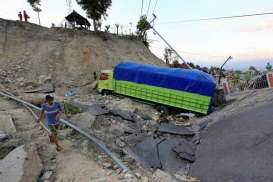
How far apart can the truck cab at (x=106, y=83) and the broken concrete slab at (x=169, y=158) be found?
362 inches

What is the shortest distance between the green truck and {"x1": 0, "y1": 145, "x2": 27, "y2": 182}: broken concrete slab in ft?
30.1

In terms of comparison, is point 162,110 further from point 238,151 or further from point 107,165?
point 107,165

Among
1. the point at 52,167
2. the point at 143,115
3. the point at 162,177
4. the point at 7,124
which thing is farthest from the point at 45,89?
the point at 162,177

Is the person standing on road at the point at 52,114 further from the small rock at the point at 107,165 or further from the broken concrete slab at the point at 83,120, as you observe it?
the broken concrete slab at the point at 83,120

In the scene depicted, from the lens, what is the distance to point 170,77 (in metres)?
16.0

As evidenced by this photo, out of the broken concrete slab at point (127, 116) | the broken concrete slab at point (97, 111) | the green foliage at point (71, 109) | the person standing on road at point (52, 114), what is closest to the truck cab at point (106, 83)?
the broken concrete slab at point (97, 111)

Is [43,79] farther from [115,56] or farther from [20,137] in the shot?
[20,137]

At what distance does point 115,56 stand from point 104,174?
2133 cm

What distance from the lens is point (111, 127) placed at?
11742mm

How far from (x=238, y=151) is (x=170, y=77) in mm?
8273

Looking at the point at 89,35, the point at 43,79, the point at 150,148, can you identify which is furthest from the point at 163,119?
the point at 89,35

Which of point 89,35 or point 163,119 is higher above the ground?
point 89,35

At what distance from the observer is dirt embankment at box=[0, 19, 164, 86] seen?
2289 centimetres

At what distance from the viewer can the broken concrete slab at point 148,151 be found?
8594mm
